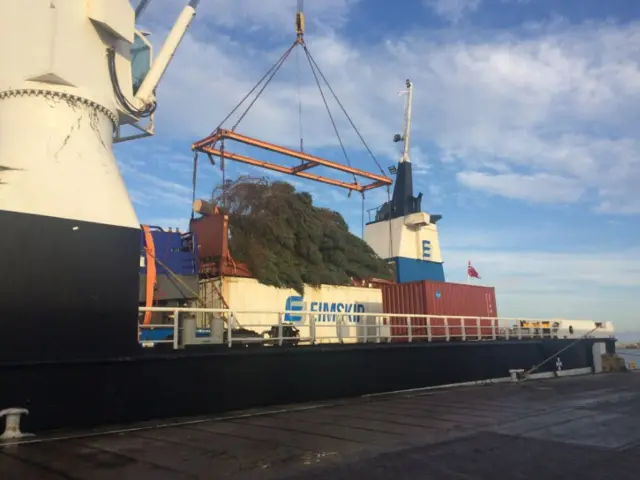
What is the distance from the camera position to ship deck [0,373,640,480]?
6.27 metres

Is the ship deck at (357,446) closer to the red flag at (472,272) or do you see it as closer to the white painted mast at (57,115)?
the white painted mast at (57,115)

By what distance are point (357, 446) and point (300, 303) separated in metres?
9.81

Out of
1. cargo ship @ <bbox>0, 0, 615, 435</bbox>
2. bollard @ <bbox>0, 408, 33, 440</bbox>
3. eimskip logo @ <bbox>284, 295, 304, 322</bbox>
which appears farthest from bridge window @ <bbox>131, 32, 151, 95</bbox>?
eimskip logo @ <bbox>284, 295, 304, 322</bbox>

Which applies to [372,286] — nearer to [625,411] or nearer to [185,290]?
[185,290]

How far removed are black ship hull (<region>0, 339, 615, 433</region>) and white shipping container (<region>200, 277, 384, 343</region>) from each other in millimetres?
932

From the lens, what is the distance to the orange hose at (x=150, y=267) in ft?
42.4

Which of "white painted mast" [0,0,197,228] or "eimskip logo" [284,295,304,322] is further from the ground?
"white painted mast" [0,0,197,228]

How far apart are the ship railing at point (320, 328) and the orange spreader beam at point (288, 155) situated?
30.1 ft

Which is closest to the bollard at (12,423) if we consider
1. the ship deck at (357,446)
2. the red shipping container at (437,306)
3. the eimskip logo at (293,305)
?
the ship deck at (357,446)

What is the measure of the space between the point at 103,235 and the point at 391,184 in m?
21.1

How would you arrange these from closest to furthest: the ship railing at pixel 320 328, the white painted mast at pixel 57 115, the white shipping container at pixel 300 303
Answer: the white painted mast at pixel 57 115 → the ship railing at pixel 320 328 → the white shipping container at pixel 300 303

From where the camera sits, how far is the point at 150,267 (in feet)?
44.1

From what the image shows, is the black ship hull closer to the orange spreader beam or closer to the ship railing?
the ship railing

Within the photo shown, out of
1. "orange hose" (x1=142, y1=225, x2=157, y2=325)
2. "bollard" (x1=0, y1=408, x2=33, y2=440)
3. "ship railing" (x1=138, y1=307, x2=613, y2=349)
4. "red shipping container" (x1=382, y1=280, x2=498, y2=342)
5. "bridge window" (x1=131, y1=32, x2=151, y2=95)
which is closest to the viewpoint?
"bollard" (x1=0, y1=408, x2=33, y2=440)
